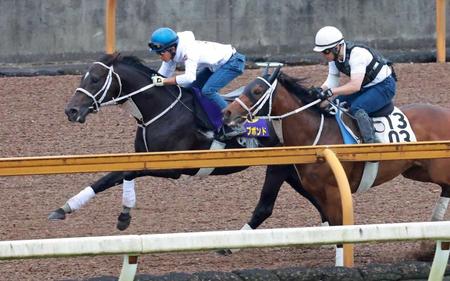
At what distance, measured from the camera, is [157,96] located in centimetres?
1026

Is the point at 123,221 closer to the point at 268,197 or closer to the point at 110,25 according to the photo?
the point at 268,197

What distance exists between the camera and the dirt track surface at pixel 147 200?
30.0ft

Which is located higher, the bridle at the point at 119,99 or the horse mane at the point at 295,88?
the horse mane at the point at 295,88

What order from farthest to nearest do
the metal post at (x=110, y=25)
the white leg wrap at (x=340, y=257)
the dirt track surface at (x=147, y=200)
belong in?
the metal post at (x=110, y=25) → the dirt track surface at (x=147, y=200) → the white leg wrap at (x=340, y=257)

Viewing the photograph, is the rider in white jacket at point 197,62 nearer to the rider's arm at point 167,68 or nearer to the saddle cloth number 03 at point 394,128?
the rider's arm at point 167,68

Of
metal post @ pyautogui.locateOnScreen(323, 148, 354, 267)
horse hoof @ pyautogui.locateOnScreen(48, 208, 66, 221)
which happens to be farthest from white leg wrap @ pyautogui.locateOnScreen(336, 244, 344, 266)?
horse hoof @ pyautogui.locateOnScreen(48, 208, 66, 221)

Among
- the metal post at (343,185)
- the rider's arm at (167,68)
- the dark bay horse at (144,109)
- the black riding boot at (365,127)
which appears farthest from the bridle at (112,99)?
the metal post at (343,185)

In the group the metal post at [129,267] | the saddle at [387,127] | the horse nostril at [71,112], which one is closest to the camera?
the metal post at [129,267]

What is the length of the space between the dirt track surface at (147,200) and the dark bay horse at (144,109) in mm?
464

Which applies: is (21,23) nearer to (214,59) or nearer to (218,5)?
(218,5)

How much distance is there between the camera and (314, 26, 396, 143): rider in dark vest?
9445mm

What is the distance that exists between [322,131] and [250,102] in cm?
57

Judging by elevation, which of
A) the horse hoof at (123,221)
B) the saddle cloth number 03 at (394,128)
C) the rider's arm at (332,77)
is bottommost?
the horse hoof at (123,221)

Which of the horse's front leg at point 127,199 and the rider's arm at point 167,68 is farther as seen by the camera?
the rider's arm at point 167,68
